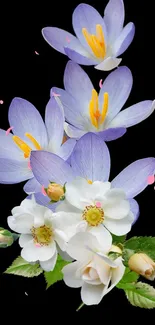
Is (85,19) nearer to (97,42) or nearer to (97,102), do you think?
(97,42)

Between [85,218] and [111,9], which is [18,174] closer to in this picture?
[85,218]

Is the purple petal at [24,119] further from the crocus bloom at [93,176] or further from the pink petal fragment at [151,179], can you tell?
the pink petal fragment at [151,179]

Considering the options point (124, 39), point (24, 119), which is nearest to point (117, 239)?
point (24, 119)

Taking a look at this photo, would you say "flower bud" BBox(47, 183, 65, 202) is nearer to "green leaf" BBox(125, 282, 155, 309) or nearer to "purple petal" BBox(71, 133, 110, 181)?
"purple petal" BBox(71, 133, 110, 181)

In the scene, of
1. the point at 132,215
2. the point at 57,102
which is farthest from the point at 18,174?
the point at 132,215

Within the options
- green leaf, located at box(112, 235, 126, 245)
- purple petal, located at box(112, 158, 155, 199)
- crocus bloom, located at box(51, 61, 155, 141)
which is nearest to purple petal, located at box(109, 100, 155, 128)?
crocus bloom, located at box(51, 61, 155, 141)

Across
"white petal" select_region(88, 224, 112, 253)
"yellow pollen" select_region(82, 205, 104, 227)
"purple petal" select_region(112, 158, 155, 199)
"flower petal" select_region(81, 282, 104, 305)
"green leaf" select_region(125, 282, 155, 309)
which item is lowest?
"green leaf" select_region(125, 282, 155, 309)

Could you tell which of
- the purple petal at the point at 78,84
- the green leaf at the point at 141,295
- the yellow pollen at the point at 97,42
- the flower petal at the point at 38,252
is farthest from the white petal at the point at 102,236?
the yellow pollen at the point at 97,42
